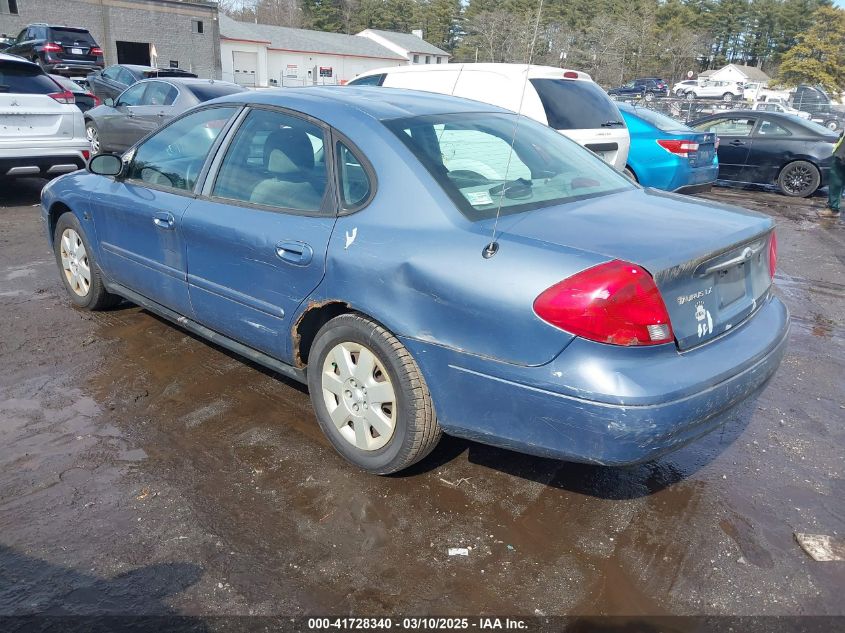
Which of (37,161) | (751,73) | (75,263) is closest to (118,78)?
(37,161)

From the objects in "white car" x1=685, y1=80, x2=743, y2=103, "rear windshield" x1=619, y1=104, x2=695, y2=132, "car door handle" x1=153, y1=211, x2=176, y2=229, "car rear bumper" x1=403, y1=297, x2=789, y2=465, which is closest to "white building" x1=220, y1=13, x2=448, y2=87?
"white car" x1=685, y1=80, x2=743, y2=103

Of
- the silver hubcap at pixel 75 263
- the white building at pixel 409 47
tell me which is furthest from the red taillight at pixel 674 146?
the white building at pixel 409 47

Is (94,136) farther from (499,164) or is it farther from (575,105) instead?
(499,164)

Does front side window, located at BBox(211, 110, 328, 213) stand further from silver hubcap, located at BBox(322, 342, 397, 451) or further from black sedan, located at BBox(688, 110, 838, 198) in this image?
black sedan, located at BBox(688, 110, 838, 198)

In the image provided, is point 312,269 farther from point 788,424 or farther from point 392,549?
point 788,424

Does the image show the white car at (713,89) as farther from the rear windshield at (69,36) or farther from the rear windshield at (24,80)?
the rear windshield at (24,80)

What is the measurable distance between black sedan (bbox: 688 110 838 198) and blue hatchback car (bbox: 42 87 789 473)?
998cm

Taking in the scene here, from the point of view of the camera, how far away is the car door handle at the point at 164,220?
3850mm

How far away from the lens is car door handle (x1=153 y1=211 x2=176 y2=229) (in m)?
3.85

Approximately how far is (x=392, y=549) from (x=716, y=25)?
96354mm

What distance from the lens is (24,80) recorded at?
331 inches

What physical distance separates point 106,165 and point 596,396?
3.57 m

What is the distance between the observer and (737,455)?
11.2ft

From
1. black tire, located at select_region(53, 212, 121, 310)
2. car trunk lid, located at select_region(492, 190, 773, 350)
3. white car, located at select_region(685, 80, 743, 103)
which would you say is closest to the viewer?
car trunk lid, located at select_region(492, 190, 773, 350)
